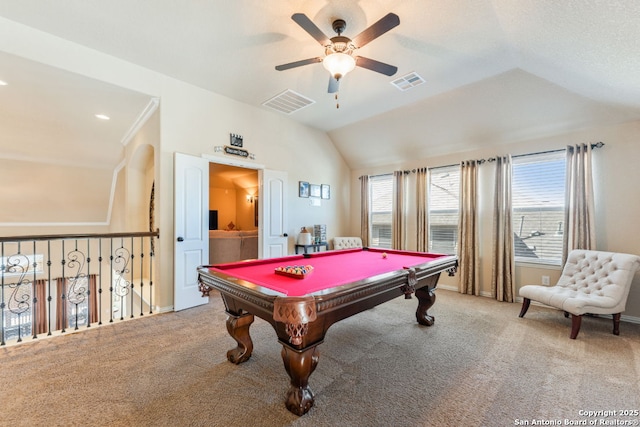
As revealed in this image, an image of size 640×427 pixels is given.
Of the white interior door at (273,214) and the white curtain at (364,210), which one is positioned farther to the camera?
the white curtain at (364,210)

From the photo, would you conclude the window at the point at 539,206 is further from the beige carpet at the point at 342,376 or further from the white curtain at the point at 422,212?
the white curtain at the point at 422,212

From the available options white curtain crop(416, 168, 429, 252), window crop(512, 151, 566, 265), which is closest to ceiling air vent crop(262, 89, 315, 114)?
white curtain crop(416, 168, 429, 252)

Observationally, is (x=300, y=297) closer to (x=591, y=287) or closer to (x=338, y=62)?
(x=338, y=62)

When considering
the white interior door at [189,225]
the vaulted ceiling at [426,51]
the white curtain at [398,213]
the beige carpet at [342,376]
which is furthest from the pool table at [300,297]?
the white curtain at [398,213]

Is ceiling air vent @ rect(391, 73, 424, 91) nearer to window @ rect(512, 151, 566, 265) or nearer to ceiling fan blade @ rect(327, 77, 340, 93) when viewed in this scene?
ceiling fan blade @ rect(327, 77, 340, 93)

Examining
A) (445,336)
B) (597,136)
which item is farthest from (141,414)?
(597,136)

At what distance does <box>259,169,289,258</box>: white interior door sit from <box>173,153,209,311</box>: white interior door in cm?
99

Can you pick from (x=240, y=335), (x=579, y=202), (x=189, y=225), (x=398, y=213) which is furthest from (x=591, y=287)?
(x=189, y=225)

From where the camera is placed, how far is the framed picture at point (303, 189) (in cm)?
533

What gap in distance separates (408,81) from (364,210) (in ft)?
9.82

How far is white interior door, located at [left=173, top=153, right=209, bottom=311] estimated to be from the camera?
143 inches

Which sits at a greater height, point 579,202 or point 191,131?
point 191,131

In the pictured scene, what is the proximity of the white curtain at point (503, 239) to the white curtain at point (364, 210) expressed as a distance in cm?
246

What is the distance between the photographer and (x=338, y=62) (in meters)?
2.33
